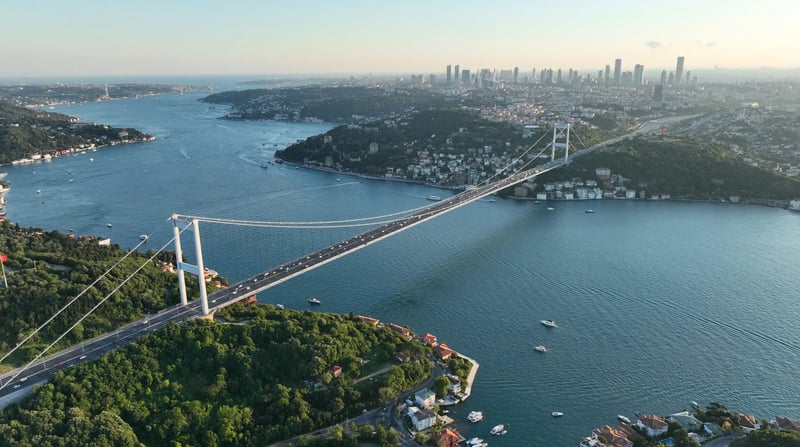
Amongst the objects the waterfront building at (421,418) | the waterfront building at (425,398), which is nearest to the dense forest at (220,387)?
the waterfront building at (425,398)

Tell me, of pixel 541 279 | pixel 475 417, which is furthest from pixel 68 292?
pixel 541 279

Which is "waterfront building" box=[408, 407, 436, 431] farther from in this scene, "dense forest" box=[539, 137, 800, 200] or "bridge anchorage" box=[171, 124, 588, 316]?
"dense forest" box=[539, 137, 800, 200]

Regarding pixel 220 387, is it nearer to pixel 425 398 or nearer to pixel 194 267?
pixel 194 267

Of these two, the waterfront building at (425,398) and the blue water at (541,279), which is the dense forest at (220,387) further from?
the blue water at (541,279)

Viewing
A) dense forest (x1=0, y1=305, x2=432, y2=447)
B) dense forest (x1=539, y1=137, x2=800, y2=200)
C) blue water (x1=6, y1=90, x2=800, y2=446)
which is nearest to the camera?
dense forest (x1=0, y1=305, x2=432, y2=447)

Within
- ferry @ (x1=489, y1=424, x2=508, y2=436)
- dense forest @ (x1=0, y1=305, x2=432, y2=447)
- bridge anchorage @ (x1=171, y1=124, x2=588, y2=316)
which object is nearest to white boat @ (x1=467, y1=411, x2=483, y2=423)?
ferry @ (x1=489, y1=424, x2=508, y2=436)

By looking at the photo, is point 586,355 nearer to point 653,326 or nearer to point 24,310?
point 653,326
